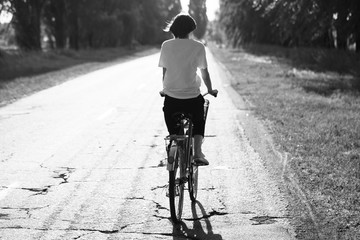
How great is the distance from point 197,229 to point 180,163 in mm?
623

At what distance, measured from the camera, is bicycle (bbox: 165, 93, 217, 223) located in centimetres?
453

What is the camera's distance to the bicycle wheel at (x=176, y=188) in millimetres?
4520

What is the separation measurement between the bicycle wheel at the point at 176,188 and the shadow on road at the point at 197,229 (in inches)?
4.6

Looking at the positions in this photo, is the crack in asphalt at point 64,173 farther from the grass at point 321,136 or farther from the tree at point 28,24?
the tree at point 28,24

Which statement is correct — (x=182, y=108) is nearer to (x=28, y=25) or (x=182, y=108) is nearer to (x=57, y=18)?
(x=28, y=25)

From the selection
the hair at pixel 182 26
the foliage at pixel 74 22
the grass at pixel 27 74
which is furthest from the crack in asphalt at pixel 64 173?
the foliage at pixel 74 22

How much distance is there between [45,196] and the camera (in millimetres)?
5527

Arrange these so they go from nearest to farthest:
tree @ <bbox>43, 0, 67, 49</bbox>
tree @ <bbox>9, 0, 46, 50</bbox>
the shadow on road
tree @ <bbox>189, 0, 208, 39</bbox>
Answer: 1. the shadow on road
2. tree @ <bbox>9, 0, 46, 50</bbox>
3. tree @ <bbox>189, 0, 208, 39</bbox>
4. tree @ <bbox>43, 0, 67, 49</bbox>

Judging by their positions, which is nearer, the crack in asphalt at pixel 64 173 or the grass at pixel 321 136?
the grass at pixel 321 136

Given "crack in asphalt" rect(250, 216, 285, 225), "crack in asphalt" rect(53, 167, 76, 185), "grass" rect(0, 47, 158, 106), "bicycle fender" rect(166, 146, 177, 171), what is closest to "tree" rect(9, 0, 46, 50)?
"grass" rect(0, 47, 158, 106)

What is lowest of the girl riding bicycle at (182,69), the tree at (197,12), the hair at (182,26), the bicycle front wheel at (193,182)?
the bicycle front wheel at (193,182)

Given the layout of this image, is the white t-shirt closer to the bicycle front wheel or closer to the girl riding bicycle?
the girl riding bicycle

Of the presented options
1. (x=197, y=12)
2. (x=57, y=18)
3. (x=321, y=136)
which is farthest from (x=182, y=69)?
(x=197, y=12)

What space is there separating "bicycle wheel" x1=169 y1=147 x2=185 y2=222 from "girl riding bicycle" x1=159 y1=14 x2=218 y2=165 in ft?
1.20
